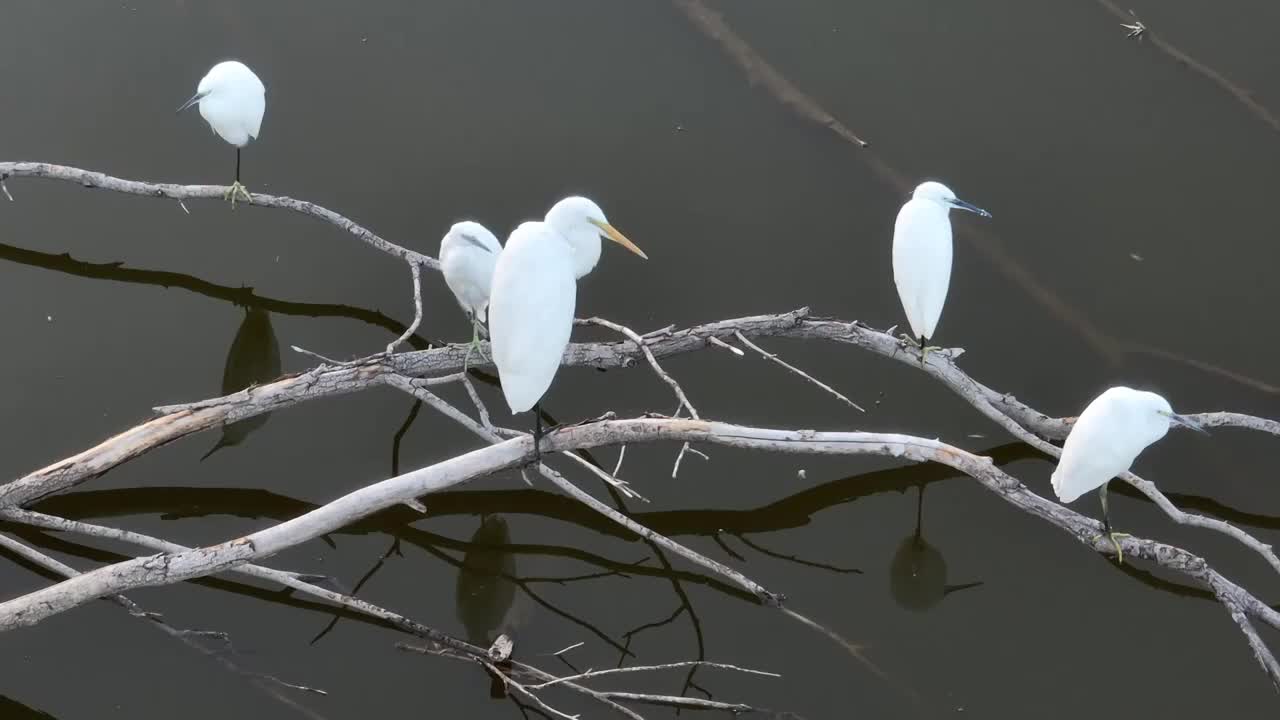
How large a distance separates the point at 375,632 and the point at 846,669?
3.75 ft

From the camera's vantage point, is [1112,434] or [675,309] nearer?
[1112,434]

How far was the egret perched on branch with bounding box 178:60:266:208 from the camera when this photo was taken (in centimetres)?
388

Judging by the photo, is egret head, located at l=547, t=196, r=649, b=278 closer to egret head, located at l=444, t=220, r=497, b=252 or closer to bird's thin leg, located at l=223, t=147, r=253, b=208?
egret head, located at l=444, t=220, r=497, b=252

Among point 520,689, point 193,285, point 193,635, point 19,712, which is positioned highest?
point 193,285

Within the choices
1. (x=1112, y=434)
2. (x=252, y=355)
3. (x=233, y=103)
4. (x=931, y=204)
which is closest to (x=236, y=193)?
(x=233, y=103)

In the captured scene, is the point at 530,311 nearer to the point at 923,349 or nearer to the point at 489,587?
the point at 489,587

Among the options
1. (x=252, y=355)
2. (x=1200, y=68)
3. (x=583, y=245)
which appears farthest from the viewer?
(x=1200, y=68)

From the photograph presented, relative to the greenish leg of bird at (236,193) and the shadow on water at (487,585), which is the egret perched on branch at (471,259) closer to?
the shadow on water at (487,585)

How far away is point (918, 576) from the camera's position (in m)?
3.15

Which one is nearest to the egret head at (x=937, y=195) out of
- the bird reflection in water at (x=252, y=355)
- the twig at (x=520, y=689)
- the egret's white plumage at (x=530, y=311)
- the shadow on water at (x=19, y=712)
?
the egret's white plumage at (x=530, y=311)

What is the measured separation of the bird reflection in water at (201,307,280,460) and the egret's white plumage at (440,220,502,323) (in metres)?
0.75

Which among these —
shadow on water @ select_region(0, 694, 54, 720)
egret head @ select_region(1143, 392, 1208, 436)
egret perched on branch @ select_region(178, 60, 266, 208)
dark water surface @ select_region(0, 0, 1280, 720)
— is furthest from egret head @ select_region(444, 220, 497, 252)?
egret head @ select_region(1143, 392, 1208, 436)

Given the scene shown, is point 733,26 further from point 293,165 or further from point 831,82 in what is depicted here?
point 293,165

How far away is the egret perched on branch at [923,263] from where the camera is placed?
3184 millimetres
